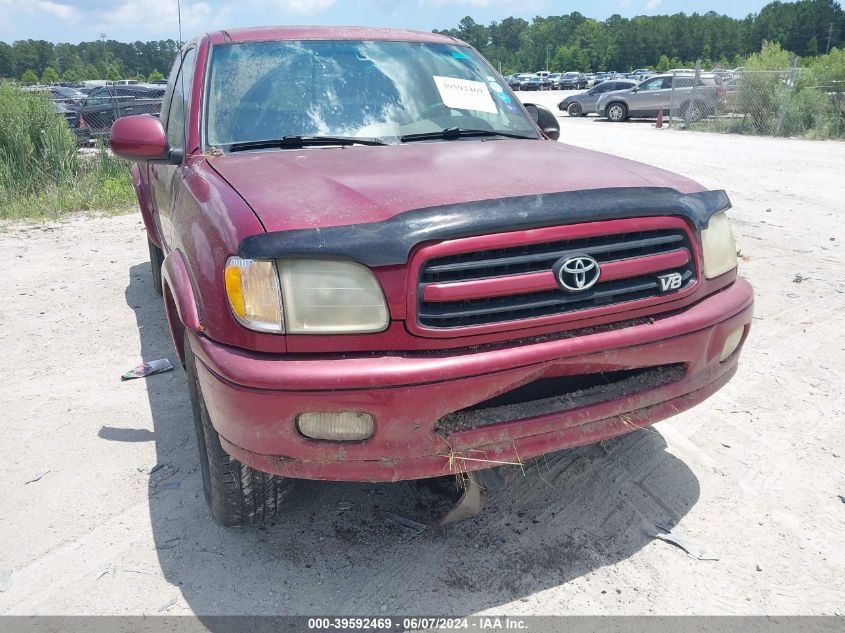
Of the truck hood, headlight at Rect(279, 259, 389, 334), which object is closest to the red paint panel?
the truck hood

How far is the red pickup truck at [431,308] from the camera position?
2.09 meters

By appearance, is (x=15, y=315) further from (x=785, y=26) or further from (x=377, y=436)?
(x=785, y=26)

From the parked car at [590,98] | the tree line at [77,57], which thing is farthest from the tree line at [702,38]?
the parked car at [590,98]

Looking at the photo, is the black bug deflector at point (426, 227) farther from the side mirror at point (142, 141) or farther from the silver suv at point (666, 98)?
the silver suv at point (666, 98)

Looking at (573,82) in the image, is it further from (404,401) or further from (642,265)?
(404,401)

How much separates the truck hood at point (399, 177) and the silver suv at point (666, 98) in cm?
1914

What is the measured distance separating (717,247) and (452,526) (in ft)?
4.91

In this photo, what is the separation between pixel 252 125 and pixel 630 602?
2.49 meters

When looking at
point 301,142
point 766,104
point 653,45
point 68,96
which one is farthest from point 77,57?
point 301,142

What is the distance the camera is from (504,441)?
222cm

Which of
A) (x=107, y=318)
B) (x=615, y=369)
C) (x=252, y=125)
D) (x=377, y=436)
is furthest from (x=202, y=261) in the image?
(x=107, y=318)

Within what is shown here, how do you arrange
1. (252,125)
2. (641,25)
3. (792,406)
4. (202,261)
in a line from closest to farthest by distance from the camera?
(202,261), (252,125), (792,406), (641,25)

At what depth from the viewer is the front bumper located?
2.04m

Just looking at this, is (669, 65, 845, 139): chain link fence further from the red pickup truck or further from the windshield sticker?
the red pickup truck
